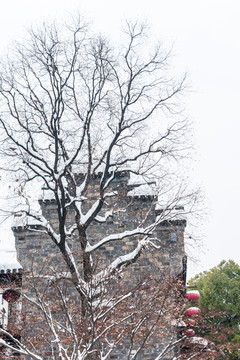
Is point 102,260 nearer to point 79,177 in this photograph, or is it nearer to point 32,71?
point 79,177

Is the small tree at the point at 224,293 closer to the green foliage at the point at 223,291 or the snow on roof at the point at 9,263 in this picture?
the green foliage at the point at 223,291

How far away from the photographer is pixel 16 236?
17953 mm

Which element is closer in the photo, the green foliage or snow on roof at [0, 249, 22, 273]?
snow on roof at [0, 249, 22, 273]

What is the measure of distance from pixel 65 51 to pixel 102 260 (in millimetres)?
7457

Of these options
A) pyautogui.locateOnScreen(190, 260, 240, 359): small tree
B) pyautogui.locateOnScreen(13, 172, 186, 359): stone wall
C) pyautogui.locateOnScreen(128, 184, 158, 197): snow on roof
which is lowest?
pyautogui.locateOnScreen(190, 260, 240, 359): small tree

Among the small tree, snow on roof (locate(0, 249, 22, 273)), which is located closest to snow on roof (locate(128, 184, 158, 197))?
snow on roof (locate(0, 249, 22, 273))

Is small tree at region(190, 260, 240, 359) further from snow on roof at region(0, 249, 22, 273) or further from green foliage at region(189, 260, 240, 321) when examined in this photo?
snow on roof at region(0, 249, 22, 273)

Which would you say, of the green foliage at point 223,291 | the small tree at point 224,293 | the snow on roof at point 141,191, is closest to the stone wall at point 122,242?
the snow on roof at point 141,191

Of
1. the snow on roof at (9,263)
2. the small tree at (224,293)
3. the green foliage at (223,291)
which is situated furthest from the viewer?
the green foliage at (223,291)

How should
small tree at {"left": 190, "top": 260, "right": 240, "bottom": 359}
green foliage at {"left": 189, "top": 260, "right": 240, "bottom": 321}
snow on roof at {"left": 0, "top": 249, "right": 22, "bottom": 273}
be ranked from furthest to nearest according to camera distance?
green foliage at {"left": 189, "top": 260, "right": 240, "bottom": 321} < small tree at {"left": 190, "top": 260, "right": 240, "bottom": 359} < snow on roof at {"left": 0, "top": 249, "right": 22, "bottom": 273}

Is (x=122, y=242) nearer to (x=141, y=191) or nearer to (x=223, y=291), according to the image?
(x=141, y=191)

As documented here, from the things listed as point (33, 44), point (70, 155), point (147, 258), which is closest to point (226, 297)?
point (147, 258)

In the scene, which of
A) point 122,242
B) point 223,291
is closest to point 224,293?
point 223,291

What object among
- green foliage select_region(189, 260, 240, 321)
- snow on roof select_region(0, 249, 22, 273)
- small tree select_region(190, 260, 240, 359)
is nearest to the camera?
snow on roof select_region(0, 249, 22, 273)
